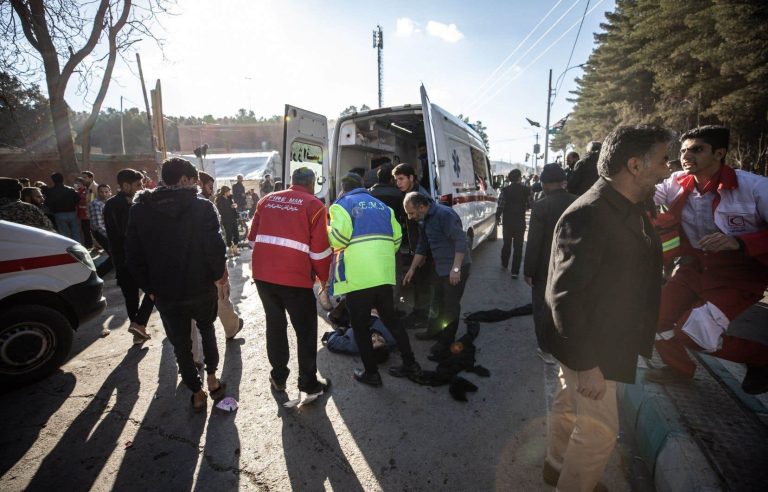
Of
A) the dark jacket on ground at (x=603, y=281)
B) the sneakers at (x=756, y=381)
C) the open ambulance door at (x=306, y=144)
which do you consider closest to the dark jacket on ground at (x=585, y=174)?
the sneakers at (x=756, y=381)

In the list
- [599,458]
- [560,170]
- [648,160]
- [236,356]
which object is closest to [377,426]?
[599,458]

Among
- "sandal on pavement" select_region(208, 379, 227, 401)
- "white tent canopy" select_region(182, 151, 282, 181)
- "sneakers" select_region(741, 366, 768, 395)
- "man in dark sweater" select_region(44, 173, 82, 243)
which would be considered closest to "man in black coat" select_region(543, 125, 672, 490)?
"sneakers" select_region(741, 366, 768, 395)

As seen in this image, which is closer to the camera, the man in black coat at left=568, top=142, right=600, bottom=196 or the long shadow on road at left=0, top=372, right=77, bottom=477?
the long shadow on road at left=0, top=372, right=77, bottom=477

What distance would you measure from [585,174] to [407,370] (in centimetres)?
266

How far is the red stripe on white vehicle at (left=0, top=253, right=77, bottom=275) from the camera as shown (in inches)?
124

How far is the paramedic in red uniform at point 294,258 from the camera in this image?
268 cm

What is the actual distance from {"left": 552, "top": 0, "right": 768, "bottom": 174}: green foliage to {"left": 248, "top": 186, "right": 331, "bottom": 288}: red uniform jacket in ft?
49.7

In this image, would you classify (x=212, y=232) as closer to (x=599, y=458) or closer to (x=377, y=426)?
(x=377, y=426)

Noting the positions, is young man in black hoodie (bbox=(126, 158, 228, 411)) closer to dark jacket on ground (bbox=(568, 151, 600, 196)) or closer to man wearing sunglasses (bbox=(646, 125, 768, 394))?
man wearing sunglasses (bbox=(646, 125, 768, 394))

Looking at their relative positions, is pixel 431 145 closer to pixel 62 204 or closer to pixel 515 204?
pixel 515 204

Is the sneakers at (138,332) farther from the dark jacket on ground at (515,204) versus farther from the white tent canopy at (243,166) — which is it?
the white tent canopy at (243,166)

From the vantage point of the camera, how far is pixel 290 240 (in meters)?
2.68

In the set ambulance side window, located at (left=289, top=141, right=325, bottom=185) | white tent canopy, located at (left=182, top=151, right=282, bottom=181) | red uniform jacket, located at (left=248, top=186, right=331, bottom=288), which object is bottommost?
red uniform jacket, located at (left=248, top=186, right=331, bottom=288)

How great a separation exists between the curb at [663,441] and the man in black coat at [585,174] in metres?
1.86
